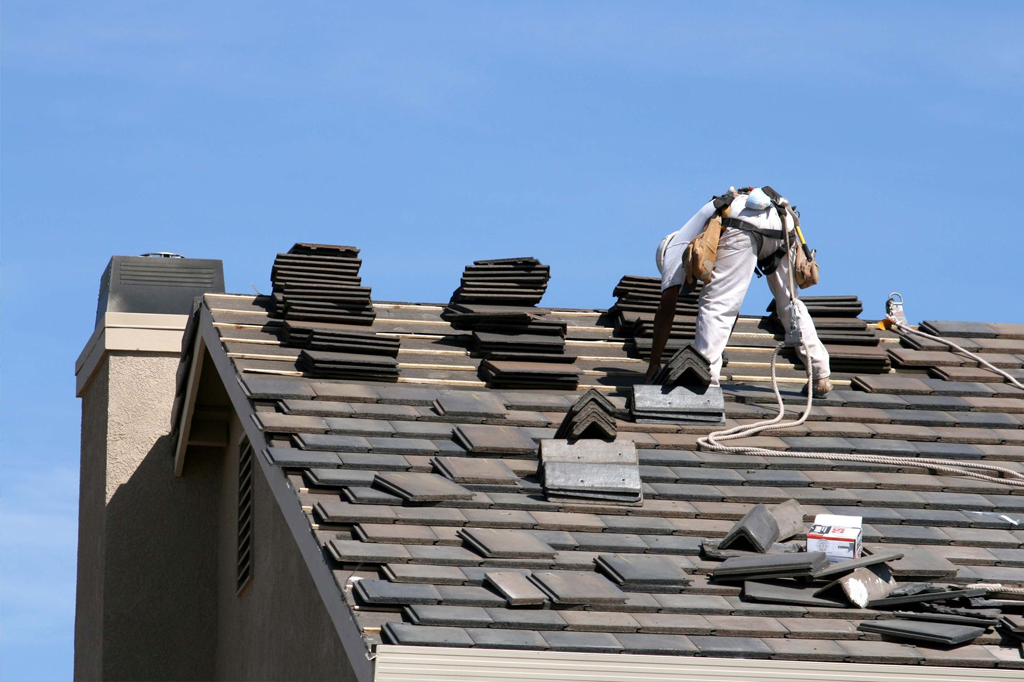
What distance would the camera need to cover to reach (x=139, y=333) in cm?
1174

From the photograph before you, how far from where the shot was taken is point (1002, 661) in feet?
20.4

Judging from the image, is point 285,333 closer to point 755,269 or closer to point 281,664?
point 281,664

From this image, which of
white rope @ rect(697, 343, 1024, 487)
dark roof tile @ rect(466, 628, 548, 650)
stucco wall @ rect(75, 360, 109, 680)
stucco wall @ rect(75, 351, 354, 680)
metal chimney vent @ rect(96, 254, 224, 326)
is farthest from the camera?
metal chimney vent @ rect(96, 254, 224, 326)

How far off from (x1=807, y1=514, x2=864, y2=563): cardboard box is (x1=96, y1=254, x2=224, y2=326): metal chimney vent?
22.5 feet

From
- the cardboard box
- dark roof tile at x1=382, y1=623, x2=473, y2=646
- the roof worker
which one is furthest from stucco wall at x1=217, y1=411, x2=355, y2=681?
the roof worker

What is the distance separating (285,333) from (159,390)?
281cm

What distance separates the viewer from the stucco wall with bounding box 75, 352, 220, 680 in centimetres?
1126

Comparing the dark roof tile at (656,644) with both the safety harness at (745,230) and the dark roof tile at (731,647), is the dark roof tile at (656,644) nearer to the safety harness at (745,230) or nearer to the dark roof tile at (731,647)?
the dark roof tile at (731,647)

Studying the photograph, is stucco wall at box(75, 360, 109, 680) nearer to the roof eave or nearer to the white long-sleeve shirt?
the roof eave

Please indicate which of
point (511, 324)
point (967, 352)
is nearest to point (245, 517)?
point (511, 324)

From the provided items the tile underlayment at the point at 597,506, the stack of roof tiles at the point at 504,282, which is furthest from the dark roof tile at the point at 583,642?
the stack of roof tiles at the point at 504,282

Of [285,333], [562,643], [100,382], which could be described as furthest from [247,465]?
[562,643]

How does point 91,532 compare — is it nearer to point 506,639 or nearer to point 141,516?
point 141,516

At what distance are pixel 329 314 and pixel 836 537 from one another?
13.9ft
